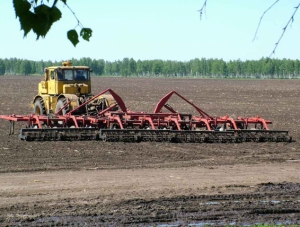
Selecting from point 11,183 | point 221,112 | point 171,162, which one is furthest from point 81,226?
point 221,112

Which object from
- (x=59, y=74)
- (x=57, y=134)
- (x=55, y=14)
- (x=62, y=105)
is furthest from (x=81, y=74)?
(x=55, y=14)

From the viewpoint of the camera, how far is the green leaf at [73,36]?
12.3 ft

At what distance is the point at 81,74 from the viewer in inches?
833

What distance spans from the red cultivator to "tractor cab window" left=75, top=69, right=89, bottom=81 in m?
2.43

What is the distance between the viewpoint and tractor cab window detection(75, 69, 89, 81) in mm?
21062

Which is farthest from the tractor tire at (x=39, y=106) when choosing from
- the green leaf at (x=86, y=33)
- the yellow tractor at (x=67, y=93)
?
the green leaf at (x=86, y=33)

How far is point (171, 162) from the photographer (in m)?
14.1

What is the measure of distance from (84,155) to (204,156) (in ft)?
8.72

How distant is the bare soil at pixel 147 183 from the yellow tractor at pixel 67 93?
116 inches

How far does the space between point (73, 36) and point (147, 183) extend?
7673mm

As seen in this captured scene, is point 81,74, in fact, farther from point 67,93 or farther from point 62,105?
Answer: point 62,105

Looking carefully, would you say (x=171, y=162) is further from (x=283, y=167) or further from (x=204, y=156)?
(x=283, y=167)

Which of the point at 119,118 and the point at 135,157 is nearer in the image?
the point at 135,157

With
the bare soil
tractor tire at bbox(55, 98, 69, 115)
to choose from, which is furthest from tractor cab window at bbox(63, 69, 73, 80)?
the bare soil
